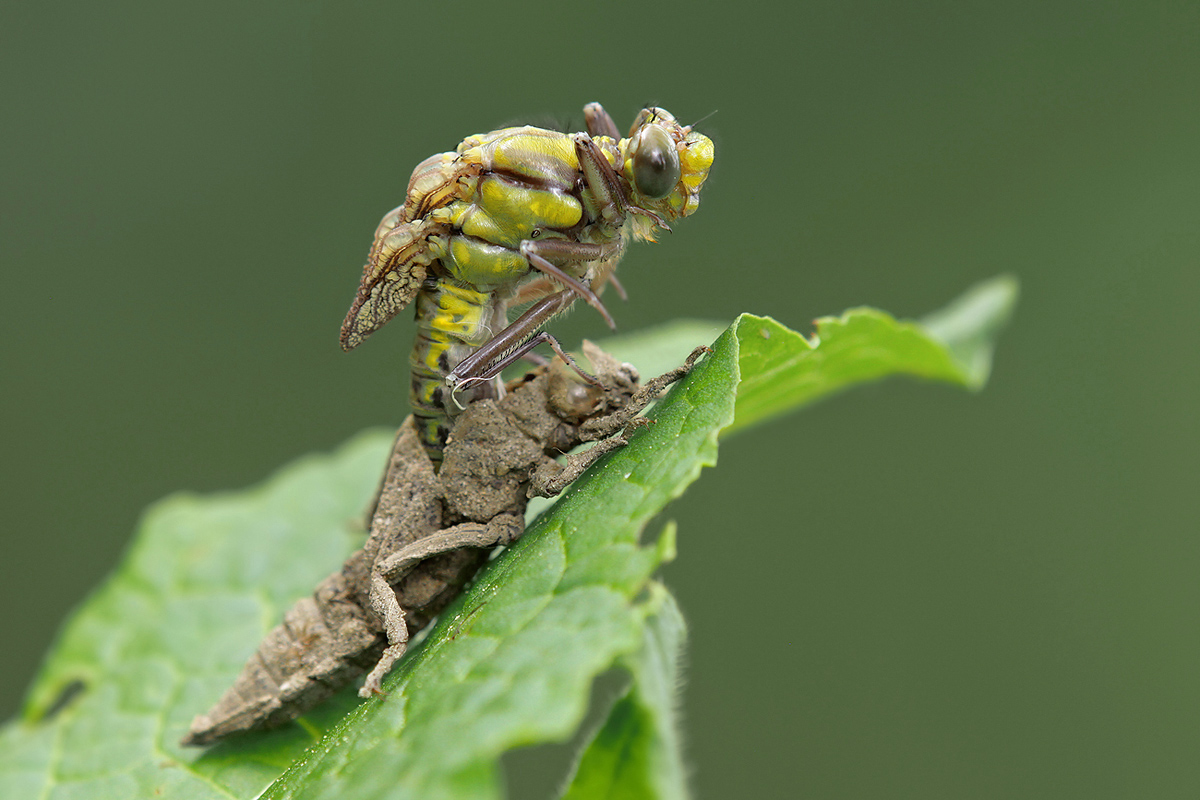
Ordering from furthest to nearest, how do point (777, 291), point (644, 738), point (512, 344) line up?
point (777, 291) < point (512, 344) < point (644, 738)

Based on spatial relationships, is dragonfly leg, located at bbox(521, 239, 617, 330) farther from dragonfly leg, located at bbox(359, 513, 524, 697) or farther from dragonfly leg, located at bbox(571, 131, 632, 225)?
Result: dragonfly leg, located at bbox(359, 513, 524, 697)

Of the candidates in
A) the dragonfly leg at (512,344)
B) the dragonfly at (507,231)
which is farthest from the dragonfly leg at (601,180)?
the dragonfly leg at (512,344)

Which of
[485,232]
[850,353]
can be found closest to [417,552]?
[485,232]

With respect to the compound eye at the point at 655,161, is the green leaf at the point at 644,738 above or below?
below

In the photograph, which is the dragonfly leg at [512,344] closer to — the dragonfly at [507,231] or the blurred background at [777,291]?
the dragonfly at [507,231]

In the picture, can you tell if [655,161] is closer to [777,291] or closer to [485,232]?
[485,232]

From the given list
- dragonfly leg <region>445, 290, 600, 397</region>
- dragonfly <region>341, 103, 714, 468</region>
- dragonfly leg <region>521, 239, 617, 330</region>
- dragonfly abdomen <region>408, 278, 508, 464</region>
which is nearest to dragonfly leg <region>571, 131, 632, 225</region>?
dragonfly <region>341, 103, 714, 468</region>
